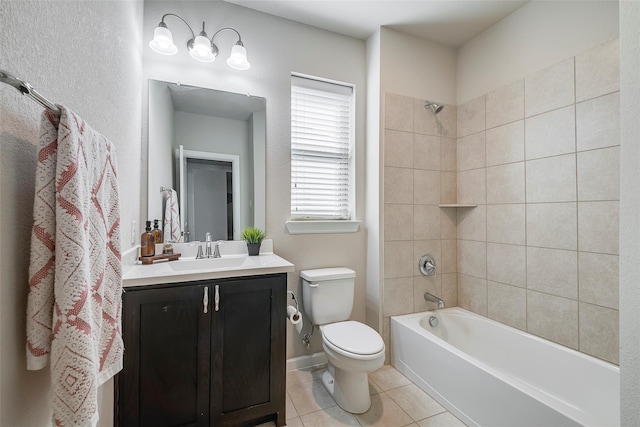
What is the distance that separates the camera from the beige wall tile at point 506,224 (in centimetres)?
196

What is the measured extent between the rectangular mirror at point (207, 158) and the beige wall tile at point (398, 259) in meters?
1.03

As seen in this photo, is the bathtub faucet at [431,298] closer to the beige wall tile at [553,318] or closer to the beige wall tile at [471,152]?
the beige wall tile at [553,318]

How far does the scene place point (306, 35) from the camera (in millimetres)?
2191

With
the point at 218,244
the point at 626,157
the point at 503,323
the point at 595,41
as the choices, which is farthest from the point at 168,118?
the point at 503,323

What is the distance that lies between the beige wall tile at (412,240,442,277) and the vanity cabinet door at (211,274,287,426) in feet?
4.16

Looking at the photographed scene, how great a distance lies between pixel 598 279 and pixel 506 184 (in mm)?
796

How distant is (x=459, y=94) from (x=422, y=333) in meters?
2.08

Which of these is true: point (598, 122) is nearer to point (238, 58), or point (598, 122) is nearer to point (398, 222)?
point (398, 222)

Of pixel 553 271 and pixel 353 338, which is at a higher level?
pixel 553 271

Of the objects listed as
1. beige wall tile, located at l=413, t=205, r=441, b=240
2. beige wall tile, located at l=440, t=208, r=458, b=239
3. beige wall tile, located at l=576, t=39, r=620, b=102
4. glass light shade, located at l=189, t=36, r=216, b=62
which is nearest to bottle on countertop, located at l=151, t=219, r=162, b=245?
glass light shade, located at l=189, t=36, r=216, b=62

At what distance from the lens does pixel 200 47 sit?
177 cm

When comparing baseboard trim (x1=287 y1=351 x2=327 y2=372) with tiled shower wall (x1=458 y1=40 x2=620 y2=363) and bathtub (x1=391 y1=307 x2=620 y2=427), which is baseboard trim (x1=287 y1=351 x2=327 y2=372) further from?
tiled shower wall (x1=458 y1=40 x2=620 y2=363)

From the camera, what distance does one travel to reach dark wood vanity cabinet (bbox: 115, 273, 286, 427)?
1265 mm

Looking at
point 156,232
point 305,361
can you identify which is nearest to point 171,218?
point 156,232
